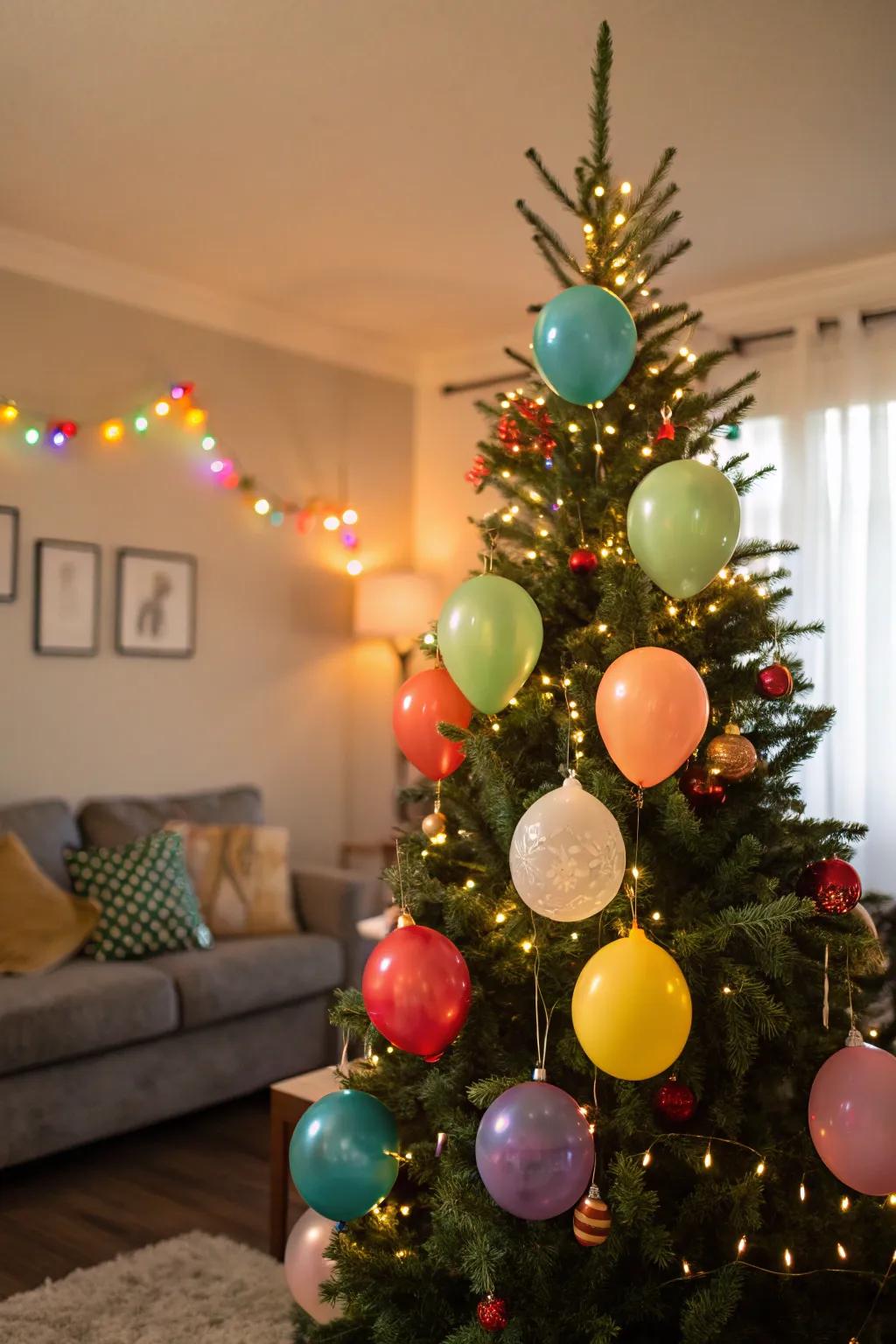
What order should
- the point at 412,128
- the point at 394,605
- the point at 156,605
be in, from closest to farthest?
the point at 412,128 → the point at 156,605 → the point at 394,605

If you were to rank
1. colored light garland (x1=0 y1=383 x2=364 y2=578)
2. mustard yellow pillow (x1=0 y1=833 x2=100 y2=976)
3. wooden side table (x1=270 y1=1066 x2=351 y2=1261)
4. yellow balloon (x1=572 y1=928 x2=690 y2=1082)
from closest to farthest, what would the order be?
yellow balloon (x1=572 y1=928 x2=690 y2=1082) < wooden side table (x1=270 y1=1066 x2=351 y2=1261) < mustard yellow pillow (x1=0 y1=833 x2=100 y2=976) < colored light garland (x1=0 y1=383 x2=364 y2=578)

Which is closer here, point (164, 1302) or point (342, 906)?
point (164, 1302)

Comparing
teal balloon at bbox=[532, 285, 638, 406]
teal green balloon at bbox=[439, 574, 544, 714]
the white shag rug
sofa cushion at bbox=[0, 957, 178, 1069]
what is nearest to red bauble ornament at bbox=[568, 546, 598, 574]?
teal green balloon at bbox=[439, 574, 544, 714]

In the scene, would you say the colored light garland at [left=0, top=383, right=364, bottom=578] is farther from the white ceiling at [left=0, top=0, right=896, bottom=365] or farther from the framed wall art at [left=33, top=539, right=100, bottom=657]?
the white ceiling at [left=0, top=0, right=896, bottom=365]

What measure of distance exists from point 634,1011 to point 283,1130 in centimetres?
136

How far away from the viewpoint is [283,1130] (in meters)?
2.60

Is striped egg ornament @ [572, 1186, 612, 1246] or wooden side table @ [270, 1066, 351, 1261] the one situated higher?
striped egg ornament @ [572, 1186, 612, 1246]

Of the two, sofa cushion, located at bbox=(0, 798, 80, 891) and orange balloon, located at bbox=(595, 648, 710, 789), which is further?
sofa cushion, located at bbox=(0, 798, 80, 891)

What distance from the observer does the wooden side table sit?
2.57m

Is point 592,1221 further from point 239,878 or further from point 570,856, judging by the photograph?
point 239,878

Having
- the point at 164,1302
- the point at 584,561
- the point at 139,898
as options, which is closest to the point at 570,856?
the point at 584,561

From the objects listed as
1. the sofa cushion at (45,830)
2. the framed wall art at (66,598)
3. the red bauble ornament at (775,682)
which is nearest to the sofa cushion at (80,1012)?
the sofa cushion at (45,830)

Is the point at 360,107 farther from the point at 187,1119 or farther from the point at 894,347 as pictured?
the point at 187,1119

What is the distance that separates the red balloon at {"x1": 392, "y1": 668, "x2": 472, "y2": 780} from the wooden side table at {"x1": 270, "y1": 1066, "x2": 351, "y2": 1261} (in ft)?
3.14
